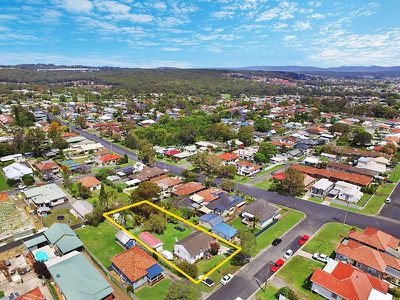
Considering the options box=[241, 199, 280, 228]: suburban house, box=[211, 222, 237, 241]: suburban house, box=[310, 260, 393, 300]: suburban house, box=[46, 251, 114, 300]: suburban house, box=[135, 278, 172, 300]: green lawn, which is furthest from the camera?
box=[241, 199, 280, 228]: suburban house

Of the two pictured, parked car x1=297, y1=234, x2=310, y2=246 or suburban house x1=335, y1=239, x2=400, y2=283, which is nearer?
suburban house x1=335, y1=239, x2=400, y2=283

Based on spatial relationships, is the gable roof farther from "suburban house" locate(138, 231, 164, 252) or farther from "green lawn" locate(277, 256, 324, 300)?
"green lawn" locate(277, 256, 324, 300)

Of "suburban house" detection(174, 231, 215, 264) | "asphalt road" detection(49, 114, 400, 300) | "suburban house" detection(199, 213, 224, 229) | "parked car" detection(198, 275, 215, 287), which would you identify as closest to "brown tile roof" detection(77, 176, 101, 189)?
"asphalt road" detection(49, 114, 400, 300)

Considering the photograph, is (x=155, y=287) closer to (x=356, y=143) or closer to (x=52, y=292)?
(x=52, y=292)

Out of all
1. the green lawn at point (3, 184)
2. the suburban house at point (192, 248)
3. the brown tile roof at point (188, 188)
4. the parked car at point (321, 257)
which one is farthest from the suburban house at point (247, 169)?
the green lawn at point (3, 184)

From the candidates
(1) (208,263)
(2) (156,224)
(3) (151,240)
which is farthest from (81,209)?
(1) (208,263)

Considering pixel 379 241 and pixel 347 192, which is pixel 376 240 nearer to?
pixel 379 241
